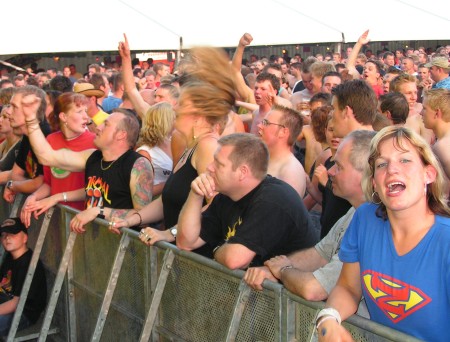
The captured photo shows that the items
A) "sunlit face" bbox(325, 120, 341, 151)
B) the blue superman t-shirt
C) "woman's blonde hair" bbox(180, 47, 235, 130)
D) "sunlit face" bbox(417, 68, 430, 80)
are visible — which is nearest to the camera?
the blue superman t-shirt

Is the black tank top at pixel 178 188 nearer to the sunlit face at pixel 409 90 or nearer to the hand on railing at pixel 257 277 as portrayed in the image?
the hand on railing at pixel 257 277

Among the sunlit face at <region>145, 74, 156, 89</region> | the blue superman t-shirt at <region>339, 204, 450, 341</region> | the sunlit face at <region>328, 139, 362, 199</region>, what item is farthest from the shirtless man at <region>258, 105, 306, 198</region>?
the sunlit face at <region>145, 74, 156, 89</region>

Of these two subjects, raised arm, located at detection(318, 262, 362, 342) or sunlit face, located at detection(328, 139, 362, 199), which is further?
sunlit face, located at detection(328, 139, 362, 199)

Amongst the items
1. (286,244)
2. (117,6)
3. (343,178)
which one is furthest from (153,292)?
(117,6)

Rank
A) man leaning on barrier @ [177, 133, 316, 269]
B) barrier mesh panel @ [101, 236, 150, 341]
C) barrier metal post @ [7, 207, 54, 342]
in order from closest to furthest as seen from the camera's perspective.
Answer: man leaning on barrier @ [177, 133, 316, 269], barrier mesh panel @ [101, 236, 150, 341], barrier metal post @ [7, 207, 54, 342]

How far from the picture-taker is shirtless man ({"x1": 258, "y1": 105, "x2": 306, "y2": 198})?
5.21m

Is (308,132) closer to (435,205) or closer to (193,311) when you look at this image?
(193,311)

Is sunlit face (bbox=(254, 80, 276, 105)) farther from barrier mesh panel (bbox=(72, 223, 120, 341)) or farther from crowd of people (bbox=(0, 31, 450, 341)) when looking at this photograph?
barrier mesh panel (bbox=(72, 223, 120, 341))

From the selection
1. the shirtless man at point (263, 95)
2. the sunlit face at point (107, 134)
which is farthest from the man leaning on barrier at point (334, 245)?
A: the shirtless man at point (263, 95)

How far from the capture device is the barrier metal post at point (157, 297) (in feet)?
14.6

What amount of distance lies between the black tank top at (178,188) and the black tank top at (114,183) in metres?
0.58

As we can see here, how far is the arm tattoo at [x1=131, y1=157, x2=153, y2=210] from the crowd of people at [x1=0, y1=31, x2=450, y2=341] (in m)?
0.01

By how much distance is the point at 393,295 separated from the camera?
2906 mm

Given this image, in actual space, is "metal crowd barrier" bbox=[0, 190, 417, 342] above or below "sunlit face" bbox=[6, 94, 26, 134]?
below
